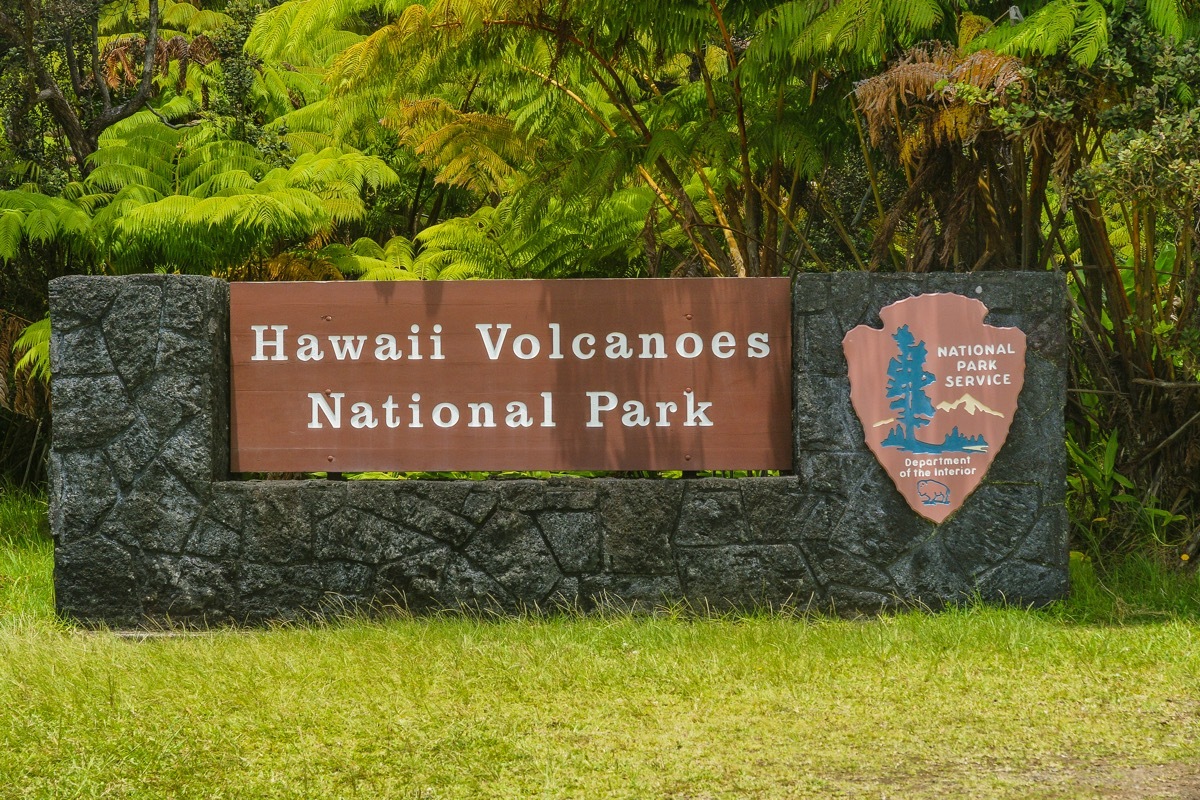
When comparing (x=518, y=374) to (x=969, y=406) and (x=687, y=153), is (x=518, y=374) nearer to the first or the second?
(x=687, y=153)

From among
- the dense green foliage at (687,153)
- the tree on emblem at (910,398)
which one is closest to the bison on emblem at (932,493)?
the tree on emblem at (910,398)

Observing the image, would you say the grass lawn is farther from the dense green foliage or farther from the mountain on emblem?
the dense green foliage

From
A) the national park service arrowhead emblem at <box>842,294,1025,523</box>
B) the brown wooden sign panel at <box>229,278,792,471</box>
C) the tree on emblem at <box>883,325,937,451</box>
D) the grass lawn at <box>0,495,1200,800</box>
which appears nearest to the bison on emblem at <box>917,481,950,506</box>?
the national park service arrowhead emblem at <box>842,294,1025,523</box>

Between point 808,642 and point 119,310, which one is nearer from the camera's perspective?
point 808,642

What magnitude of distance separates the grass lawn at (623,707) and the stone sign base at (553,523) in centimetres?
18

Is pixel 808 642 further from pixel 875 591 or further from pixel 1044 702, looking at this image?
pixel 1044 702

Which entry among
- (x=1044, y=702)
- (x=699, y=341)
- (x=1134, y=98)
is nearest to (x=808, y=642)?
(x=1044, y=702)

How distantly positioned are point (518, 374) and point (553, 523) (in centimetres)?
72

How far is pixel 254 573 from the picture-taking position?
5762mm

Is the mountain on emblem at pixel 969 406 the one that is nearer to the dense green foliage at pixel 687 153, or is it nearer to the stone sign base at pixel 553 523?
the stone sign base at pixel 553 523

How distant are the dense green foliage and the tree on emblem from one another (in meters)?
0.82

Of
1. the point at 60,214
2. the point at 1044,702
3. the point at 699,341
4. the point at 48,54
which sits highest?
the point at 48,54

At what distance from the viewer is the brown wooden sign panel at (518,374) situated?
582cm

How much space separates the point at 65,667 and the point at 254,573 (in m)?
1.01
